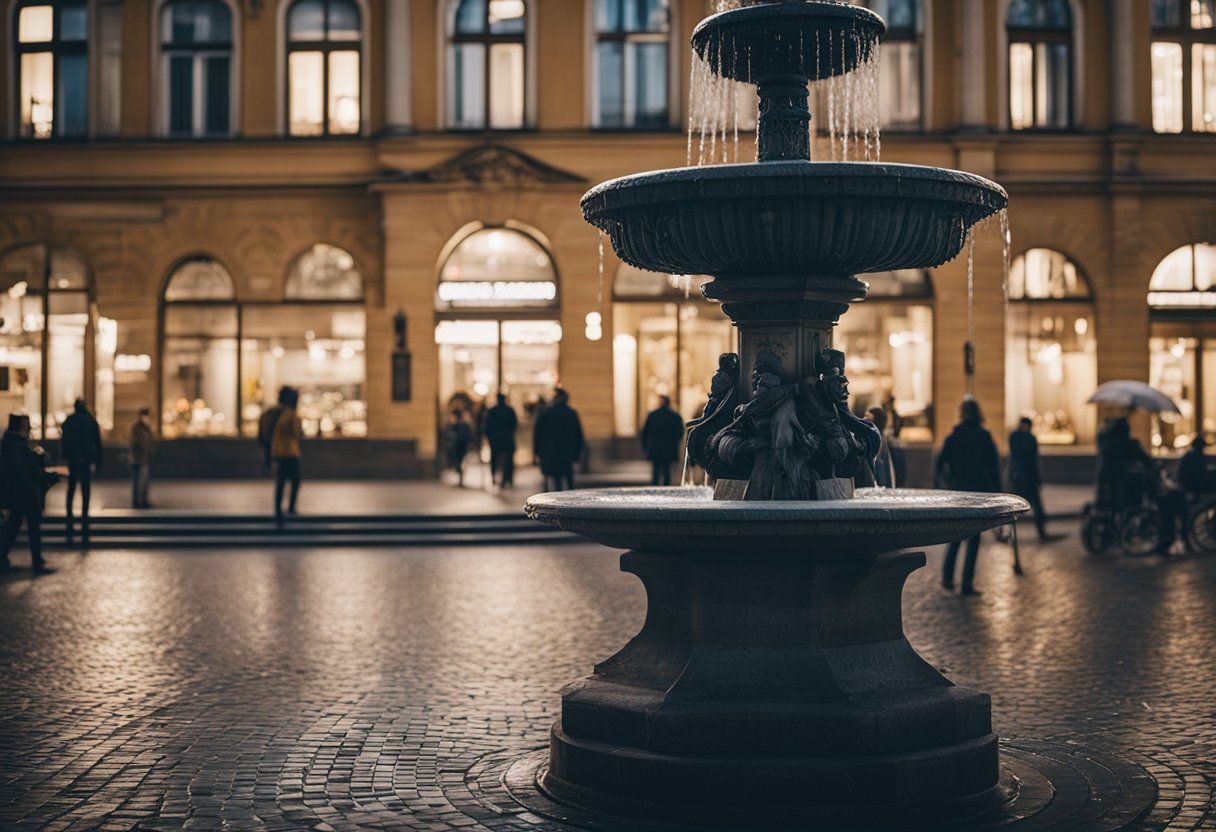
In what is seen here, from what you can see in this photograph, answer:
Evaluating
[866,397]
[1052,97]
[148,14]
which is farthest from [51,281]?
[1052,97]

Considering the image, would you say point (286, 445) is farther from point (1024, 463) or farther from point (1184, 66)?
point (1184, 66)

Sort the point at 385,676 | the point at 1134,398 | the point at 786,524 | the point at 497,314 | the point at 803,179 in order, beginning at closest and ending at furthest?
the point at 786,524 < the point at 803,179 < the point at 385,676 < the point at 1134,398 < the point at 497,314

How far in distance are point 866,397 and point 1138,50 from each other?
944 centimetres

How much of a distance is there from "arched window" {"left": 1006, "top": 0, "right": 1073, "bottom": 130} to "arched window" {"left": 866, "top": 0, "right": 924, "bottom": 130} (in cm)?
208

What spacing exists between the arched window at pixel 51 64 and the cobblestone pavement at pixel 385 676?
19315 mm

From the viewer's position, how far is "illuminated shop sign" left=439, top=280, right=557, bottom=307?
35344mm

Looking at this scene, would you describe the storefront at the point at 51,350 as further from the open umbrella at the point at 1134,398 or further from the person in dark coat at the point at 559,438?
the open umbrella at the point at 1134,398

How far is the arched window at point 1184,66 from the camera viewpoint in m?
36.5

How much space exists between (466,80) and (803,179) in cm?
2797

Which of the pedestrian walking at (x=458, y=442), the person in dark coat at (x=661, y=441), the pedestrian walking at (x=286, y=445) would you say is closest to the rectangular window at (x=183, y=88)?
the pedestrian walking at (x=458, y=442)

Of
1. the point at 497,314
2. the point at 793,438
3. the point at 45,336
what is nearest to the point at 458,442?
the point at 497,314

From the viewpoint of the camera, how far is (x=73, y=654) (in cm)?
1274

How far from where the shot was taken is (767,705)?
26.4 ft

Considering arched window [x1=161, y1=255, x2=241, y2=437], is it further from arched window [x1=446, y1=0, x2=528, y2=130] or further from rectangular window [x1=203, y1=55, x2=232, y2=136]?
arched window [x1=446, y1=0, x2=528, y2=130]
